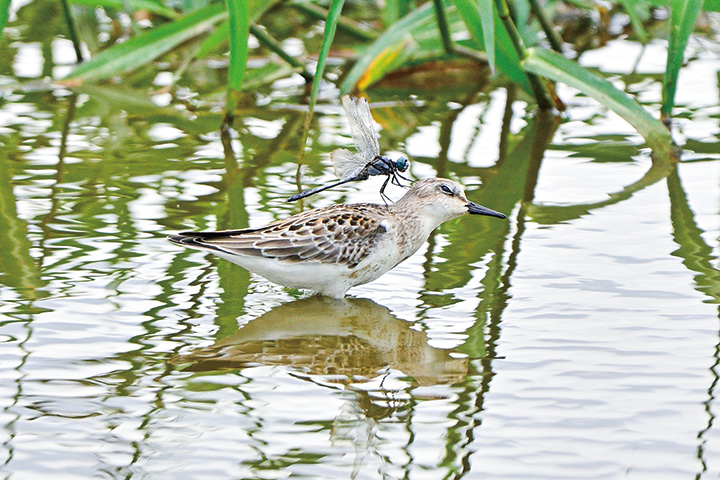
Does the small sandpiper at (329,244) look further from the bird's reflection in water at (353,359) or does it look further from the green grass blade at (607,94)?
the green grass blade at (607,94)

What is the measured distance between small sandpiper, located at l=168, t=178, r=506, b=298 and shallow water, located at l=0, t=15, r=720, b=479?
210 millimetres

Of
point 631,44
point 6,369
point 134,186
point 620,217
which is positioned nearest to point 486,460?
point 6,369

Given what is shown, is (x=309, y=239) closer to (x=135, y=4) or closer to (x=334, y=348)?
(x=334, y=348)

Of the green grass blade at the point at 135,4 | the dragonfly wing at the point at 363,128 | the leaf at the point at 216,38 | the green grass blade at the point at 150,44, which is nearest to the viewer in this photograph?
the dragonfly wing at the point at 363,128

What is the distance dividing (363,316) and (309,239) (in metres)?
0.54

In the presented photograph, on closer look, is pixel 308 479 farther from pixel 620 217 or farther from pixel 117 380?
pixel 620 217

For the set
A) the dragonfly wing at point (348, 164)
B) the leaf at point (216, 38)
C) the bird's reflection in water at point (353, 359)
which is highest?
the leaf at point (216, 38)

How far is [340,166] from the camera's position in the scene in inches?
257

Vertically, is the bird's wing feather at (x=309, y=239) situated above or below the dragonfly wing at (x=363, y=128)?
below

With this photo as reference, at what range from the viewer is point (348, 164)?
21.4 ft

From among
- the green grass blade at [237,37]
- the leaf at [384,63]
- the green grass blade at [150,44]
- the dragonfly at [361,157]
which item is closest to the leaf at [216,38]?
the green grass blade at [150,44]

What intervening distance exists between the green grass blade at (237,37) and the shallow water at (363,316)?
67cm

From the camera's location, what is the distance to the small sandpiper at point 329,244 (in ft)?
18.5

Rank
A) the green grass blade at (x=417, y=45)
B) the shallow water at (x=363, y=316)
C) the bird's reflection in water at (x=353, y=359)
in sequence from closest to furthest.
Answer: the shallow water at (x=363, y=316) < the bird's reflection in water at (x=353, y=359) < the green grass blade at (x=417, y=45)
